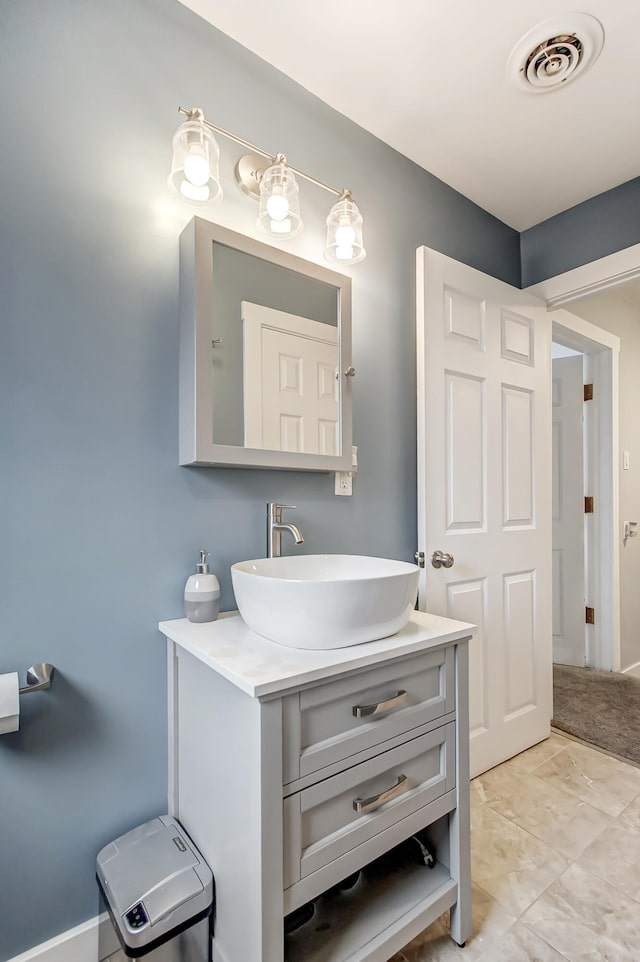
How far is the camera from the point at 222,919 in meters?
0.94

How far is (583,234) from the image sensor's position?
2.02 meters

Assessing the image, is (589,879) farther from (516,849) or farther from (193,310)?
(193,310)

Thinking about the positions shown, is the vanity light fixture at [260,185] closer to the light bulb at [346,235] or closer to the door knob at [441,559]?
the light bulb at [346,235]

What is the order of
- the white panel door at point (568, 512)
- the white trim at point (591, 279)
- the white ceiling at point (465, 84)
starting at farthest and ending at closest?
the white panel door at point (568, 512)
the white trim at point (591, 279)
the white ceiling at point (465, 84)

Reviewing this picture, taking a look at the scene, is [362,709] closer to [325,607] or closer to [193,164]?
[325,607]

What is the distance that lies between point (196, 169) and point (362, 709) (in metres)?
1.31

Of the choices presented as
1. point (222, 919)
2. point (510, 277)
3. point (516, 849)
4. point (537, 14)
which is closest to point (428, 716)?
point (222, 919)

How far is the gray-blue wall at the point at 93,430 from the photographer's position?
100cm

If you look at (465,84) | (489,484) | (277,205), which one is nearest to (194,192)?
(277,205)

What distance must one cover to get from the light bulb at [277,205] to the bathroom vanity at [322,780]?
1.11 m

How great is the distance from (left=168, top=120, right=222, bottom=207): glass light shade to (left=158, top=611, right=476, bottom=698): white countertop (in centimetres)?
107

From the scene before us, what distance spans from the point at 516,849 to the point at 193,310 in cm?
186

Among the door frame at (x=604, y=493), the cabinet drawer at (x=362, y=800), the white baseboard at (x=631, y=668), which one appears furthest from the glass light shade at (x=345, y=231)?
the white baseboard at (x=631, y=668)

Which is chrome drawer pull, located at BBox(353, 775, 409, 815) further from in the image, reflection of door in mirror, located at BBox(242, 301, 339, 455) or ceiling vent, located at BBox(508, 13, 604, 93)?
ceiling vent, located at BBox(508, 13, 604, 93)
